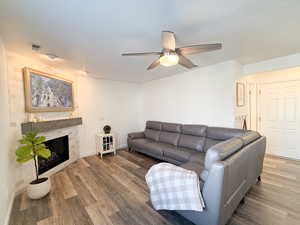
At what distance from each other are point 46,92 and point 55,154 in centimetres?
148

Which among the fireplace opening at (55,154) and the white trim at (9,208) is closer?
the white trim at (9,208)

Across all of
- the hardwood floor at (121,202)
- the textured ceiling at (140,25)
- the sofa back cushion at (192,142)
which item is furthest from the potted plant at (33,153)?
the sofa back cushion at (192,142)

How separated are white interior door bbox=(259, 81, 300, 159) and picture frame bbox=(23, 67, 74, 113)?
219 inches

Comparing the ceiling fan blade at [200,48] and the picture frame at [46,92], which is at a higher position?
the ceiling fan blade at [200,48]

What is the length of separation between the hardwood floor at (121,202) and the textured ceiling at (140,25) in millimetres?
2459

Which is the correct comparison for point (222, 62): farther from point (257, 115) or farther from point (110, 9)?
point (110, 9)

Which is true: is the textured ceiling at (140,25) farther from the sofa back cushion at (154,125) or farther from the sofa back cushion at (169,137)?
the sofa back cushion at (154,125)

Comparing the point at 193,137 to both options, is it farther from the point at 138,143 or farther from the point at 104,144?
A: the point at 104,144

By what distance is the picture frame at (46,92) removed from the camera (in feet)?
8.21

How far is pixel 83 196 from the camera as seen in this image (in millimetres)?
2227

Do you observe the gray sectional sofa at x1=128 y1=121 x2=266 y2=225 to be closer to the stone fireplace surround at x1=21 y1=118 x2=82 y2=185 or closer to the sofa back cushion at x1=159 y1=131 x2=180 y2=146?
the sofa back cushion at x1=159 y1=131 x2=180 y2=146

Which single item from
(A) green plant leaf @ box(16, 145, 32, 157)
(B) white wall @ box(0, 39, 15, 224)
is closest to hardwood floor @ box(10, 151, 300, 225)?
(B) white wall @ box(0, 39, 15, 224)

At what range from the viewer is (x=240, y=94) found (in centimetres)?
335

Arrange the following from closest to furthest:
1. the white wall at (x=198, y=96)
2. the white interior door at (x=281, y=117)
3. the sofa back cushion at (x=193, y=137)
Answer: the white wall at (x=198, y=96), the sofa back cushion at (x=193, y=137), the white interior door at (x=281, y=117)
